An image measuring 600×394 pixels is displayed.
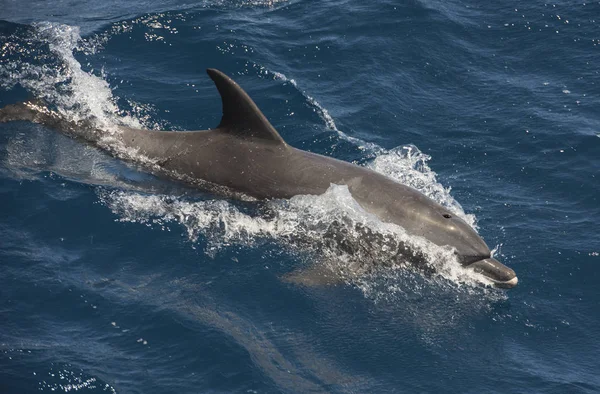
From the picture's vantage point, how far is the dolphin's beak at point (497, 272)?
11.9 m

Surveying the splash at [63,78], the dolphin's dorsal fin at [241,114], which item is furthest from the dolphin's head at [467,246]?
the splash at [63,78]

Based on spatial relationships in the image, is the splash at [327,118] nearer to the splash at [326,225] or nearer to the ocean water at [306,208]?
the ocean water at [306,208]

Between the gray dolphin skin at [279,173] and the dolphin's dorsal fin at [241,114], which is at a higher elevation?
the dolphin's dorsal fin at [241,114]

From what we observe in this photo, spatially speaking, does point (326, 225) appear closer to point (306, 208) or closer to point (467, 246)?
point (306, 208)

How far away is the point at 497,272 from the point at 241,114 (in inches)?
191

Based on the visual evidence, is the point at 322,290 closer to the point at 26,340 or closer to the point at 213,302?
the point at 213,302

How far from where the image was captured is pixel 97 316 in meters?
10.9

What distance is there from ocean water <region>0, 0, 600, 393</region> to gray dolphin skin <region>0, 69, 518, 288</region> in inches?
10.7

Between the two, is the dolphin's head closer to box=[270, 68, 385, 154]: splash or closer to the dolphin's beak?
the dolphin's beak

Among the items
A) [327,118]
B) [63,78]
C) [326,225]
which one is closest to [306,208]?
[326,225]

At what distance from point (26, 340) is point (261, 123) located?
201 inches

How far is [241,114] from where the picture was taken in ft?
43.2

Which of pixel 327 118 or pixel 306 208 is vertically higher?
pixel 327 118

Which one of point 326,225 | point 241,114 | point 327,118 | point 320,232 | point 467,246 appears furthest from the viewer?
point 327,118
